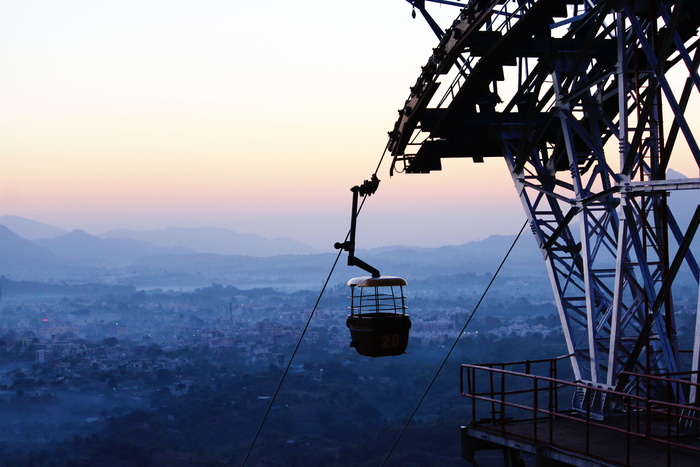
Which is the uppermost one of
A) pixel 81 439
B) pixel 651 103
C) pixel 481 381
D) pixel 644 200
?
pixel 651 103

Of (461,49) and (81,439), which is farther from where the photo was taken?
(81,439)

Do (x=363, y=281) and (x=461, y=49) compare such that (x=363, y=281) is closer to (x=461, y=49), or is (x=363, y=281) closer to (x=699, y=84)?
(x=461, y=49)

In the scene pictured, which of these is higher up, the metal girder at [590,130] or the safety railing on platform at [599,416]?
the metal girder at [590,130]

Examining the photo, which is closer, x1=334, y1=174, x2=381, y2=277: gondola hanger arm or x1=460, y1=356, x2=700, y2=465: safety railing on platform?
x1=460, y1=356, x2=700, y2=465: safety railing on platform

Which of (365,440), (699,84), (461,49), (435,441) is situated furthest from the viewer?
(365,440)

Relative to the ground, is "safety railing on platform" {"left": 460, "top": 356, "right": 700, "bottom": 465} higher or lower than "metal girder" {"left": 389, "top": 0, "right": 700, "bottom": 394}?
lower

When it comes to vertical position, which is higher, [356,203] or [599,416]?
[356,203]

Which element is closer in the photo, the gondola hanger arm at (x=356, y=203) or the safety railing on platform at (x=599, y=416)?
the safety railing on platform at (x=599, y=416)

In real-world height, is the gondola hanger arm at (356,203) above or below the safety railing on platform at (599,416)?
above

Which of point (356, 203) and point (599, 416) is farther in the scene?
point (356, 203)

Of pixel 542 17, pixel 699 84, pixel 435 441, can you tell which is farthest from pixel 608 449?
pixel 435 441

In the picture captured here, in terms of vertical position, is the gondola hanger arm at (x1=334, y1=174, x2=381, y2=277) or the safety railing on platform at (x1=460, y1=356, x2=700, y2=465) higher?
the gondola hanger arm at (x1=334, y1=174, x2=381, y2=277)
